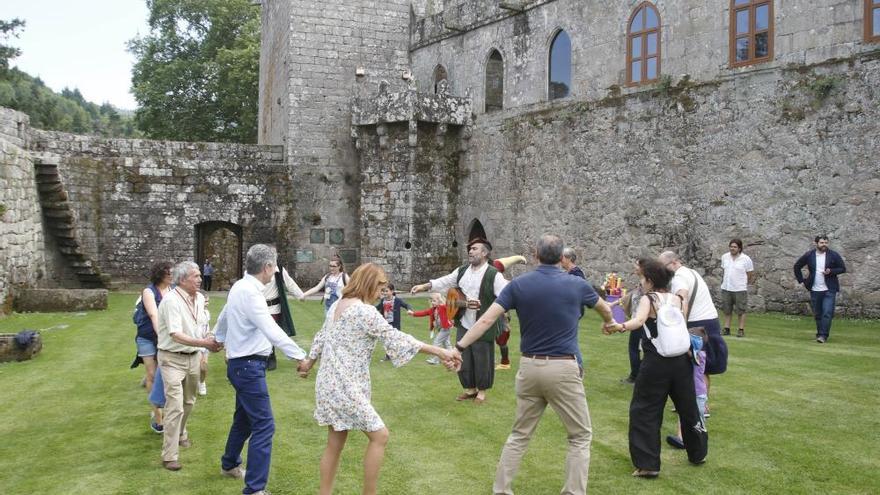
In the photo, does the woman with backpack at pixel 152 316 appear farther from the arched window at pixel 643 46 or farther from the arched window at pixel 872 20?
the arched window at pixel 643 46

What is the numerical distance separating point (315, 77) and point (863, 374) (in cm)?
1725

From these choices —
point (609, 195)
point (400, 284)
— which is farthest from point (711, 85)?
point (400, 284)

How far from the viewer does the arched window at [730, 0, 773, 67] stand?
48.6 ft

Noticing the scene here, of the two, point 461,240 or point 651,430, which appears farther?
point 461,240

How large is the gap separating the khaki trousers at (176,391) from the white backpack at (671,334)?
145 inches

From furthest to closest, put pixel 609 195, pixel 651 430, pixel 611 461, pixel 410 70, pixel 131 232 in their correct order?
pixel 410 70 < pixel 131 232 < pixel 609 195 < pixel 611 461 < pixel 651 430

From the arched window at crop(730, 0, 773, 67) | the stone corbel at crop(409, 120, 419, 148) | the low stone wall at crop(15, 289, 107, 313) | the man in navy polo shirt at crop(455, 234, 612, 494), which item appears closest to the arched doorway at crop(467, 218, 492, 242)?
the stone corbel at crop(409, 120, 419, 148)

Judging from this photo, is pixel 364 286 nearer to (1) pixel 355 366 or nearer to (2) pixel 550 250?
(1) pixel 355 366

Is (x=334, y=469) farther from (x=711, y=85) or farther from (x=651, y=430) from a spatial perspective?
(x=711, y=85)

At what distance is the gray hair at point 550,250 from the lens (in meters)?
5.38

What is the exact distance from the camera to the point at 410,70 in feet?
77.2

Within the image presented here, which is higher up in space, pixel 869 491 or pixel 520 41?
pixel 520 41

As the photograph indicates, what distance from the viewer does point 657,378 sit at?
18.7 ft

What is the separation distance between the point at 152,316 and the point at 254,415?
201 centimetres
